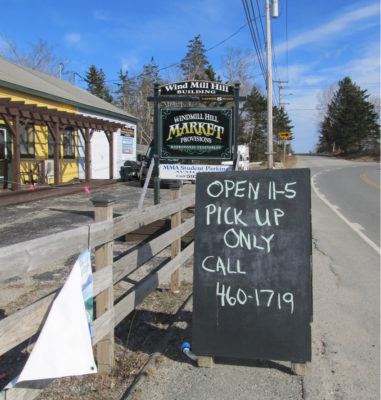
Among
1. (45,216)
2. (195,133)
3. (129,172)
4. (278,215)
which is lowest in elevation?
(45,216)

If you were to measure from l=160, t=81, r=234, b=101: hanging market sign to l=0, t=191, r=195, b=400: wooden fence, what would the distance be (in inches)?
139

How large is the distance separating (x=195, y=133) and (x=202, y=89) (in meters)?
0.87

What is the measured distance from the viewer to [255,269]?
3.06 metres

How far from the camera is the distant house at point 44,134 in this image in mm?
12156

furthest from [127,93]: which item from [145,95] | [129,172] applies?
[129,172]

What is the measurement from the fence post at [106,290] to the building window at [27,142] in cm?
1344

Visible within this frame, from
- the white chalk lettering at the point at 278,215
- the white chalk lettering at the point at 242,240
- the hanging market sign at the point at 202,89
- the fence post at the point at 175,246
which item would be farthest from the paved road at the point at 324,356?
the hanging market sign at the point at 202,89

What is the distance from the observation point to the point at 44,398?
2.68 m

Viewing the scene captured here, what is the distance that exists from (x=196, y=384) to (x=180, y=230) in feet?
7.68

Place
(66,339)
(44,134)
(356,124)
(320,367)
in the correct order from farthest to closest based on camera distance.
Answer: (356,124) < (44,134) < (320,367) < (66,339)

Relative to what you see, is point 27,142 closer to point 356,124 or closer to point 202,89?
point 202,89

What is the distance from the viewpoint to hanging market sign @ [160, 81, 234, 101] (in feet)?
25.1

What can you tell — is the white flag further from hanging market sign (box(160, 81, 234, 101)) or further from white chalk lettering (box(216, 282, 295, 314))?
hanging market sign (box(160, 81, 234, 101))

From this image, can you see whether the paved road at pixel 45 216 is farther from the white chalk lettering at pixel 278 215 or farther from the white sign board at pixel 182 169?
the white chalk lettering at pixel 278 215
